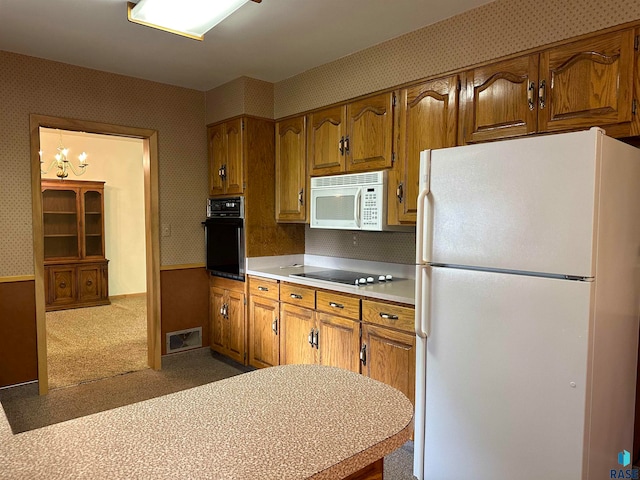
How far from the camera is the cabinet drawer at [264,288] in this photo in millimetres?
3369

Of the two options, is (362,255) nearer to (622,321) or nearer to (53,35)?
(622,321)

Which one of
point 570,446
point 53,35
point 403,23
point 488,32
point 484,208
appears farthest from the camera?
point 53,35

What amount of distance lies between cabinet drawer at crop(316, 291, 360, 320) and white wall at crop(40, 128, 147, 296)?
16.6 ft

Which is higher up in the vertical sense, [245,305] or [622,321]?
[622,321]

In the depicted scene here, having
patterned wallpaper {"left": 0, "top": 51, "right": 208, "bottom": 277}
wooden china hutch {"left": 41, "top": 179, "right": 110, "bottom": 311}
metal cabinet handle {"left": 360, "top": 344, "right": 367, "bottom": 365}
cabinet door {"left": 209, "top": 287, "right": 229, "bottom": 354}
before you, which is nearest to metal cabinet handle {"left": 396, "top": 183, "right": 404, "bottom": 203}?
metal cabinet handle {"left": 360, "top": 344, "right": 367, "bottom": 365}

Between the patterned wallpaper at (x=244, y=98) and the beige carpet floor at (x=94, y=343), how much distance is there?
8.06 ft

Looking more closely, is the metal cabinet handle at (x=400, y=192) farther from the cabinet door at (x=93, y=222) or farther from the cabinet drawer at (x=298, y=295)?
the cabinet door at (x=93, y=222)

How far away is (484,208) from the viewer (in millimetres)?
1788

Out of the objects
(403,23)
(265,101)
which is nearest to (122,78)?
(265,101)

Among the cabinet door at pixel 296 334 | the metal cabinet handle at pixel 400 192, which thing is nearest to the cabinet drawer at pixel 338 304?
the cabinet door at pixel 296 334

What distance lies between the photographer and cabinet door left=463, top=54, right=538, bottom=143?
7.16 ft

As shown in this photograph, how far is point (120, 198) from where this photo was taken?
6922 mm

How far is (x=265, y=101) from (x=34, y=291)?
2.40 metres

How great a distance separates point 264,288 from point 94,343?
2336 mm
